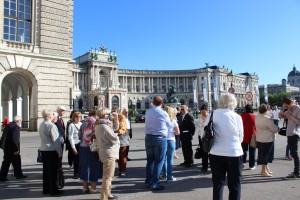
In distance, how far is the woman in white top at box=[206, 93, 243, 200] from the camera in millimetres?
4844

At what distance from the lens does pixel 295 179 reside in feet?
26.1

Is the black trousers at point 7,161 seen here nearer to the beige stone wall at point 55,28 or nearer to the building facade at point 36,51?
the building facade at point 36,51

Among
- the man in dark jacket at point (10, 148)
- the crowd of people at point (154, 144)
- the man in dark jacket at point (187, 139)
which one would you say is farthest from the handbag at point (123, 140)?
the man in dark jacket at point (10, 148)

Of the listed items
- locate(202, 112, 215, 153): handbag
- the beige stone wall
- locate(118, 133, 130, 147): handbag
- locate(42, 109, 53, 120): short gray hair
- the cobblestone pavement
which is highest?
the beige stone wall

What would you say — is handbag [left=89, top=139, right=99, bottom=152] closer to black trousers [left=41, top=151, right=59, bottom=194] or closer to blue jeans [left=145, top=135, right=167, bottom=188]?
black trousers [left=41, top=151, right=59, bottom=194]

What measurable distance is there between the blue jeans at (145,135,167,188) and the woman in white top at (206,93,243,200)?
2363mm

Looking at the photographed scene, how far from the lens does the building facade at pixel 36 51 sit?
69.7 ft

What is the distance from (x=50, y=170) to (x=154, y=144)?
7.95 ft

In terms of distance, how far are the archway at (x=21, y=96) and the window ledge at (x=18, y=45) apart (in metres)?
1.55

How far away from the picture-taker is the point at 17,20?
21578 millimetres

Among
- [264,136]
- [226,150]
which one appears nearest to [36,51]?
[264,136]

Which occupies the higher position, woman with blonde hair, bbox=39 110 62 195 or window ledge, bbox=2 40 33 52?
window ledge, bbox=2 40 33 52

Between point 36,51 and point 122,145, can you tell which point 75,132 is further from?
point 36,51

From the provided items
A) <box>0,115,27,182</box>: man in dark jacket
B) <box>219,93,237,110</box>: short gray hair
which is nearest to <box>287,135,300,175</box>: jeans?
<box>219,93,237,110</box>: short gray hair
